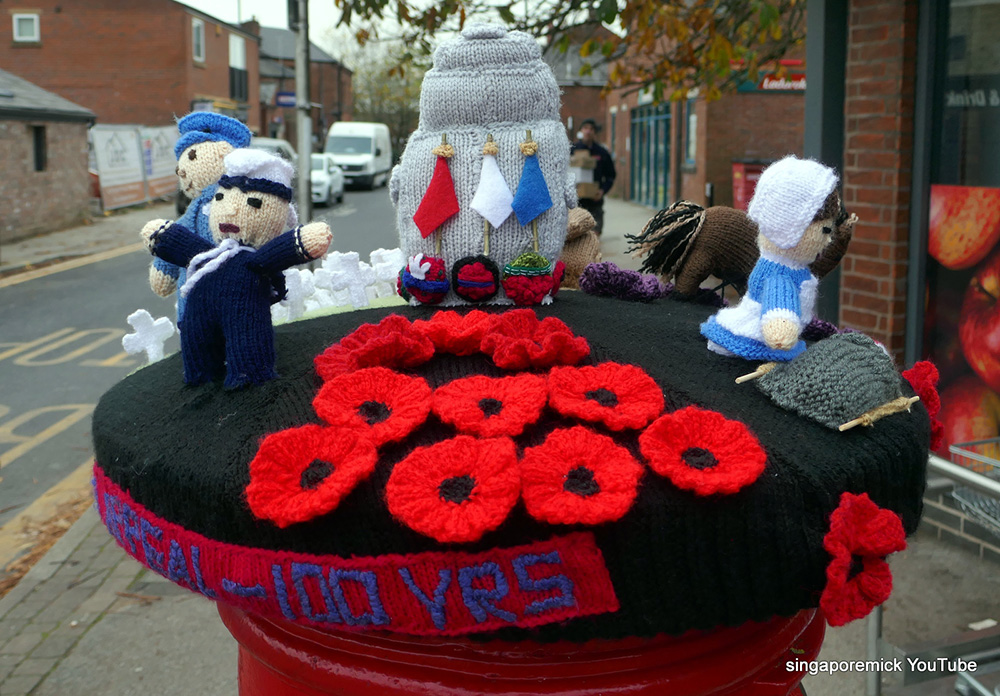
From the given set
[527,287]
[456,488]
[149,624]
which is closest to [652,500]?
[456,488]

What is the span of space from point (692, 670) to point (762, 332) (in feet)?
1.57

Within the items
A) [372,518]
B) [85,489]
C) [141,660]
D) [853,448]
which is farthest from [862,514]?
[85,489]

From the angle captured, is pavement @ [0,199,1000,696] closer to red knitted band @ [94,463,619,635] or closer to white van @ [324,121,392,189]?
red knitted band @ [94,463,619,635]

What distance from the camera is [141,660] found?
3.20 m

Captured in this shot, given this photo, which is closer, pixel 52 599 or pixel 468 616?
pixel 468 616

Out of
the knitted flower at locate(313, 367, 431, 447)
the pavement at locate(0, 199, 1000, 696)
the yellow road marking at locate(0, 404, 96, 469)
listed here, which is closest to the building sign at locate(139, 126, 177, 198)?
the yellow road marking at locate(0, 404, 96, 469)

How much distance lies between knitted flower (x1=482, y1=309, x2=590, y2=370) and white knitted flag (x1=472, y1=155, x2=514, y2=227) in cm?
32

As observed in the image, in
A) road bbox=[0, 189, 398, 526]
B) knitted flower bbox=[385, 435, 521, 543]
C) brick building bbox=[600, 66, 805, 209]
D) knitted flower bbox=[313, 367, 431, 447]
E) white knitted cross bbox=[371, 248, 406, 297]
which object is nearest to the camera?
knitted flower bbox=[385, 435, 521, 543]

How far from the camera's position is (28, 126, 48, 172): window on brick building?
15992mm

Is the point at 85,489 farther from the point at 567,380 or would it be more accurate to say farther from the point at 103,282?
the point at 103,282

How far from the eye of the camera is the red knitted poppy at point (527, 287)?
1.63m

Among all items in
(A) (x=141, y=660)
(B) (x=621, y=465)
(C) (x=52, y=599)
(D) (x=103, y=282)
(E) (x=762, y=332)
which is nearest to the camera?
(B) (x=621, y=465)

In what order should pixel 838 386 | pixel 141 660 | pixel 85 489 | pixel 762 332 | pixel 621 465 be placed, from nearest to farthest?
pixel 621 465 → pixel 838 386 → pixel 762 332 → pixel 141 660 → pixel 85 489

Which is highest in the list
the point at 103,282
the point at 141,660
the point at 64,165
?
the point at 64,165
